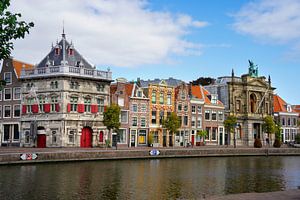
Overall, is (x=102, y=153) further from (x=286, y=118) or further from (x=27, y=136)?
(x=286, y=118)

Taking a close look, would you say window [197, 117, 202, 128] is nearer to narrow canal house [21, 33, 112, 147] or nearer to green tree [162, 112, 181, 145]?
green tree [162, 112, 181, 145]

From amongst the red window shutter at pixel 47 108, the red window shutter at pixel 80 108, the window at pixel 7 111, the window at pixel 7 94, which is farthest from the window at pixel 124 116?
the window at pixel 7 94

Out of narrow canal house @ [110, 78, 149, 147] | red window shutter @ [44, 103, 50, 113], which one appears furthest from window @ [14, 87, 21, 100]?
narrow canal house @ [110, 78, 149, 147]

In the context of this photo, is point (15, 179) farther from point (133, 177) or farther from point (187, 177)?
point (187, 177)

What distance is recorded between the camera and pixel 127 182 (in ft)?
91.5

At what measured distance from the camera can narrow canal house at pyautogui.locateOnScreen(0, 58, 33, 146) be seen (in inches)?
2327

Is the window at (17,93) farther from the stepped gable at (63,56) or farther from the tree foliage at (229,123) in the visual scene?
the tree foliage at (229,123)

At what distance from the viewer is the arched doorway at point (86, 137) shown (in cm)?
5734

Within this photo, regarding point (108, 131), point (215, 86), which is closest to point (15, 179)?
point (108, 131)

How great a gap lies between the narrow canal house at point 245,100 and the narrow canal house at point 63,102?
102ft

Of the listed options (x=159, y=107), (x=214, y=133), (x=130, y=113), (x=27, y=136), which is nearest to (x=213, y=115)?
(x=214, y=133)

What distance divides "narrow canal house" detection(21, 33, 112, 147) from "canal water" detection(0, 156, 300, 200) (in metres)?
18.0

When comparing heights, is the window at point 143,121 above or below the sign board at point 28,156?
above

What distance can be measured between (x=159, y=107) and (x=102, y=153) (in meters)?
23.7
